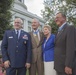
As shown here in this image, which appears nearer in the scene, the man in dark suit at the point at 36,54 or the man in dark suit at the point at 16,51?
the man in dark suit at the point at 16,51

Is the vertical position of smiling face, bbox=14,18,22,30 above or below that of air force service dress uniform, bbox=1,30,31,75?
above

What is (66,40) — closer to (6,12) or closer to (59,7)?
(6,12)

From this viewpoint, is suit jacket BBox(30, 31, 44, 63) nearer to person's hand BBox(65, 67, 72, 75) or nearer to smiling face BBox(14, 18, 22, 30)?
smiling face BBox(14, 18, 22, 30)

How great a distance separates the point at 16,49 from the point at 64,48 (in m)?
1.11

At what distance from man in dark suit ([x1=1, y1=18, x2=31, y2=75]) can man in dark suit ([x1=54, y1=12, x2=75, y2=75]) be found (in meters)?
0.76

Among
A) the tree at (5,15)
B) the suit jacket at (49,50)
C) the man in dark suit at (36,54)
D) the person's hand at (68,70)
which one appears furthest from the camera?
the tree at (5,15)

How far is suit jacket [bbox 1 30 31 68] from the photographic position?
566 cm

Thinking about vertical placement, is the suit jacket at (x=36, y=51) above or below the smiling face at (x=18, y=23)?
below

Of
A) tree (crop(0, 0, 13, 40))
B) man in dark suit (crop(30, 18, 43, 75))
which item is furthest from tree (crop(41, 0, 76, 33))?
man in dark suit (crop(30, 18, 43, 75))

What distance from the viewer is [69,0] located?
63.7ft

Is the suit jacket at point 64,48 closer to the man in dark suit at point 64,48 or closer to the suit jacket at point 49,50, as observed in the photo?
the man in dark suit at point 64,48

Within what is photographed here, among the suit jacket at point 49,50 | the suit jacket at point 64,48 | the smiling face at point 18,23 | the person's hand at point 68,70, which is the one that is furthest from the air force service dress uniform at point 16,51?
the person's hand at point 68,70

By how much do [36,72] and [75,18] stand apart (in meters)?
16.0

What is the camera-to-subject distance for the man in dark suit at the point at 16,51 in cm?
564
